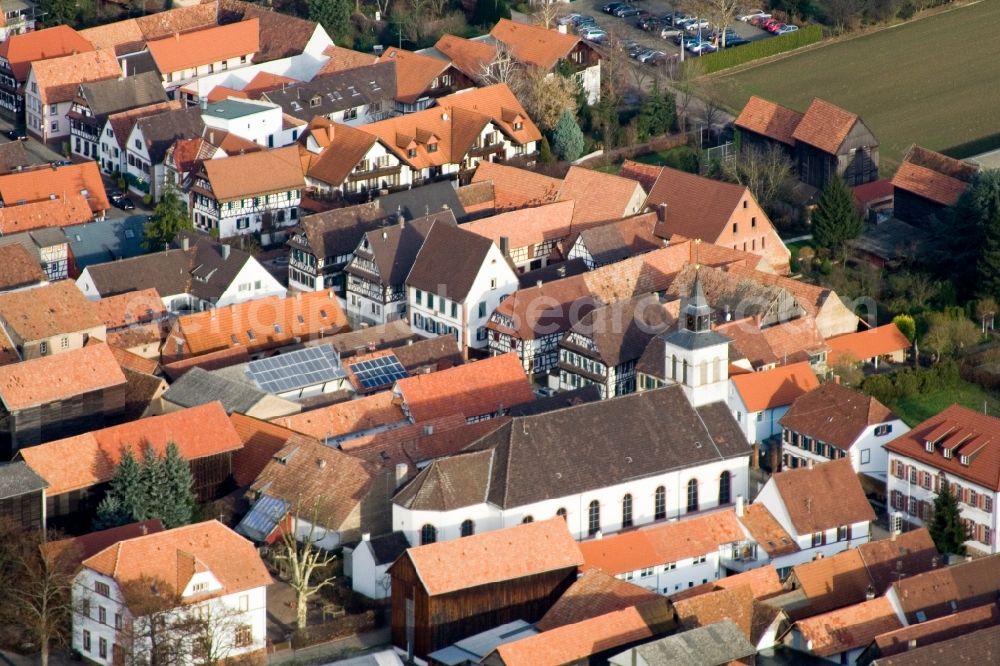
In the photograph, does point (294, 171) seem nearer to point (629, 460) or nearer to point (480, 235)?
point (480, 235)

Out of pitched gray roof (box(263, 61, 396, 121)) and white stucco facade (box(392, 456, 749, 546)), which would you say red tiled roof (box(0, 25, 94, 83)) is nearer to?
pitched gray roof (box(263, 61, 396, 121))

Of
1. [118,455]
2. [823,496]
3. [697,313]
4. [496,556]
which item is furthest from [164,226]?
[823,496]

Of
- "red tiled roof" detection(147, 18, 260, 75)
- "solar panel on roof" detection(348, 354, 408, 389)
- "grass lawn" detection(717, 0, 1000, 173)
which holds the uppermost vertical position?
"red tiled roof" detection(147, 18, 260, 75)

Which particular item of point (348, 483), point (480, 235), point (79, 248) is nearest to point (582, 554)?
point (348, 483)

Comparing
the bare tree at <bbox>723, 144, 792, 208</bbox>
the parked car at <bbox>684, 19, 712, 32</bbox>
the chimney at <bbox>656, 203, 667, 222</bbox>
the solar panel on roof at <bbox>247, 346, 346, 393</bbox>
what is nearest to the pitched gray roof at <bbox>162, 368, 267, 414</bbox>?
the solar panel on roof at <bbox>247, 346, 346, 393</bbox>

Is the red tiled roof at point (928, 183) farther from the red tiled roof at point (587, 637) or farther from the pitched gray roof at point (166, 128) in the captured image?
the red tiled roof at point (587, 637)

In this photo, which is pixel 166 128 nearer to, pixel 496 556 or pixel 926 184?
pixel 926 184
